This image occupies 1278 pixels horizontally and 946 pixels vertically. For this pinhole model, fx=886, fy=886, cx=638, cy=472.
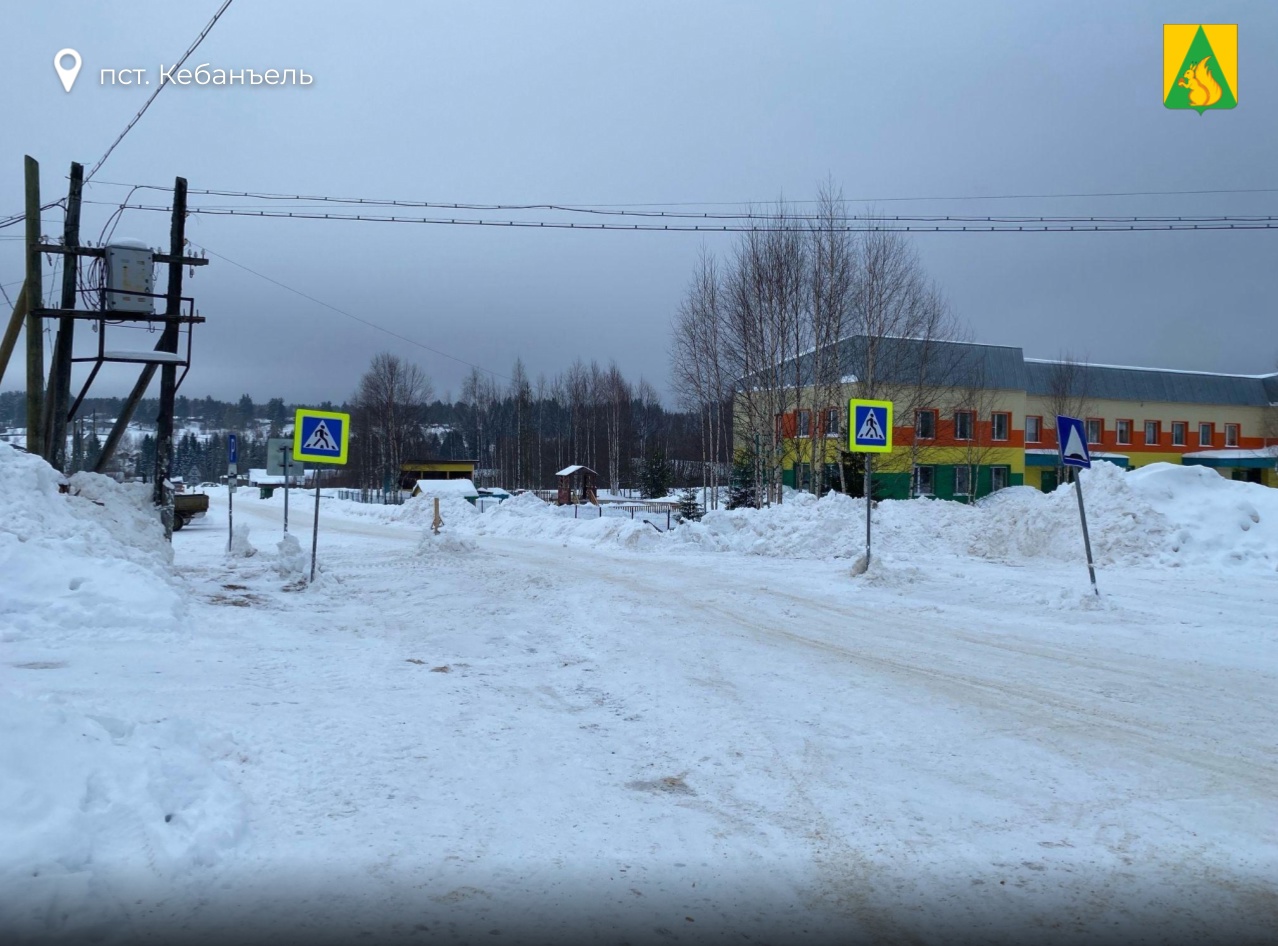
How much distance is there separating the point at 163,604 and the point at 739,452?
32.5 meters

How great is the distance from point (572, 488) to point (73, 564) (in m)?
48.0

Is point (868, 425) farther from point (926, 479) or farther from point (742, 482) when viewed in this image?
point (926, 479)

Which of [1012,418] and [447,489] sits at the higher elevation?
[1012,418]

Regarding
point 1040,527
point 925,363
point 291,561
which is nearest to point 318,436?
point 291,561

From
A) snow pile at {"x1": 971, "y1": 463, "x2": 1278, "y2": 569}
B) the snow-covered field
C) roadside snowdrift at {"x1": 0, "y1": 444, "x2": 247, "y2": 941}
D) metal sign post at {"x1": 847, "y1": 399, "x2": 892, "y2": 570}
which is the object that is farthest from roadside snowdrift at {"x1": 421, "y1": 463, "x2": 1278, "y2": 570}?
roadside snowdrift at {"x1": 0, "y1": 444, "x2": 247, "y2": 941}

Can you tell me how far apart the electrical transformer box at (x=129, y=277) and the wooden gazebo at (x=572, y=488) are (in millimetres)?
37549

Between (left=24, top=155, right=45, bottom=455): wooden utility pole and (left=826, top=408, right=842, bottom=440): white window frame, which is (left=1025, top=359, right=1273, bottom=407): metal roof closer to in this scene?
(left=826, top=408, right=842, bottom=440): white window frame

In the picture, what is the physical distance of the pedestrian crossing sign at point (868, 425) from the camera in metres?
16.5

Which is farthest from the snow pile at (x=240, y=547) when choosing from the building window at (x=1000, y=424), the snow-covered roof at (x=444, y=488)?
the building window at (x=1000, y=424)

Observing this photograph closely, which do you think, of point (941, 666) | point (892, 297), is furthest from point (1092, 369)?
point (941, 666)

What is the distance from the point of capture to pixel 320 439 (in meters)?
15.0

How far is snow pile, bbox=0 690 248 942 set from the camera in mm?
3979

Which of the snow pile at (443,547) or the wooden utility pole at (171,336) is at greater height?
the wooden utility pole at (171,336)

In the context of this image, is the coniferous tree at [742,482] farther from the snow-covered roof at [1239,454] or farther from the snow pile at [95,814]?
the snow pile at [95,814]
